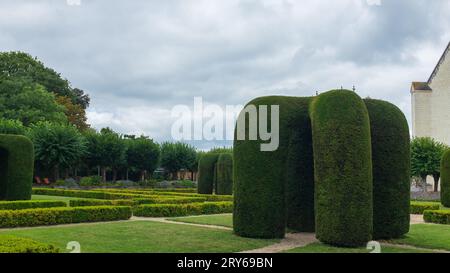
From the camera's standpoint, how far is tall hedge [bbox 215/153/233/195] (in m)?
30.5

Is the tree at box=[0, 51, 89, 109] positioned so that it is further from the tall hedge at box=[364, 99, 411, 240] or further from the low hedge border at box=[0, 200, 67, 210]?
the tall hedge at box=[364, 99, 411, 240]

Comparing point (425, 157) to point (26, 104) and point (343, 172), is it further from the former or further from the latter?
point (26, 104)

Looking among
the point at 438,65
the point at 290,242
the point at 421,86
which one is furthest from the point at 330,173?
the point at 421,86

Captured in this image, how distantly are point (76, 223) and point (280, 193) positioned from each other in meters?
8.33

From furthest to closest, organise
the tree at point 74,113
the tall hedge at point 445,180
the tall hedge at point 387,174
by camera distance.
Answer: the tree at point 74,113 → the tall hedge at point 445,180 → the tall hedge at point 387,174

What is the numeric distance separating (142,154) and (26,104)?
47.4ft

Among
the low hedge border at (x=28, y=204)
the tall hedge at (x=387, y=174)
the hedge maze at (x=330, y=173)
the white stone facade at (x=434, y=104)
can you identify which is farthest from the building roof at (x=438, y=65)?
the low hedge border at (x=28, y=204)

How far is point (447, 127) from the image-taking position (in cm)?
5134

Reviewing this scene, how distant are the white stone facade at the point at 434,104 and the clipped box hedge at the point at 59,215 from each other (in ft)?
141

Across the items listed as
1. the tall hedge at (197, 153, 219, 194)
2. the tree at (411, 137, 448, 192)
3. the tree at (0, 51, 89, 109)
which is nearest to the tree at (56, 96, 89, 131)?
the tree at (0, 51, 89, 109)

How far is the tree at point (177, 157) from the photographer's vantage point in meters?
54.8

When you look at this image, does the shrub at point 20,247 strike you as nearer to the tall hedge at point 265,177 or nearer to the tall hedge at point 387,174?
the tall hedge at point 265,177

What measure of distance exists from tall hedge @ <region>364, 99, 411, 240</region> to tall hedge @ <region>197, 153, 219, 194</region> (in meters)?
19.5
